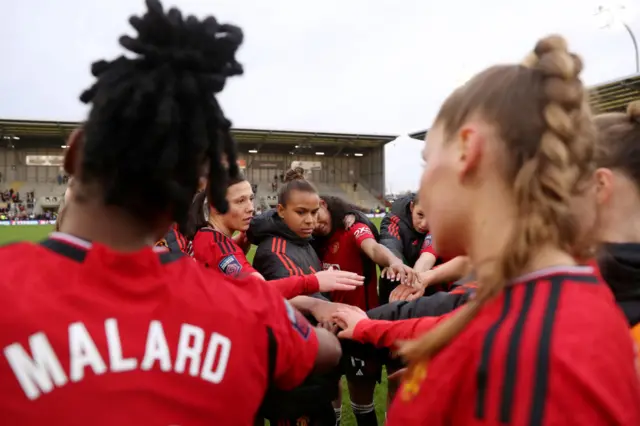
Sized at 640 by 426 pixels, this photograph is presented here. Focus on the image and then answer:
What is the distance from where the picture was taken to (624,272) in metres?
1.42

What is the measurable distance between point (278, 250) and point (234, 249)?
301 mm

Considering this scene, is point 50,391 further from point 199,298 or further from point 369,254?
point 369,254

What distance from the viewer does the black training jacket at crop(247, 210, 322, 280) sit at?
323 cm

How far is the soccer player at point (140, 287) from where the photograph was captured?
0.96 m

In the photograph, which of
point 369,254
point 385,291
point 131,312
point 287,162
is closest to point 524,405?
point 131,312

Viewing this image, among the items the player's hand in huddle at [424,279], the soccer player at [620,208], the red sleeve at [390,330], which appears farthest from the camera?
the player's hand in huddle at [424,279]

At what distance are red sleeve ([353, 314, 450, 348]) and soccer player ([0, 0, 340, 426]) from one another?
712mm

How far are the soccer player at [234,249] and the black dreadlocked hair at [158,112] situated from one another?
136 centimetres

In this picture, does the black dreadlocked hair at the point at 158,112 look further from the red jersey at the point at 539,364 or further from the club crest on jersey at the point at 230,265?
the club crest on jersey at the point at 230,265

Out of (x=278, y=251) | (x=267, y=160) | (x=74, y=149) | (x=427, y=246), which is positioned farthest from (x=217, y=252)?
(x=267, y=160)

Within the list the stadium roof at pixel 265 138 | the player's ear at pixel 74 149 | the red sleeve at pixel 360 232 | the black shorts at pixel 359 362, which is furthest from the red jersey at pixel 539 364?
the stadium roof at pixel 265 138

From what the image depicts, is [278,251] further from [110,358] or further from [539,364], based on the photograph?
[539,364]

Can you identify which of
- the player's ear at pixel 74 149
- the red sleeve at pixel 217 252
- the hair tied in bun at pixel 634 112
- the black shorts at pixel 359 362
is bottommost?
the black shorts at pixel 359 362

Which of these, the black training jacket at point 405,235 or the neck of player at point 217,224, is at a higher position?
the neck of player at point 217,224
